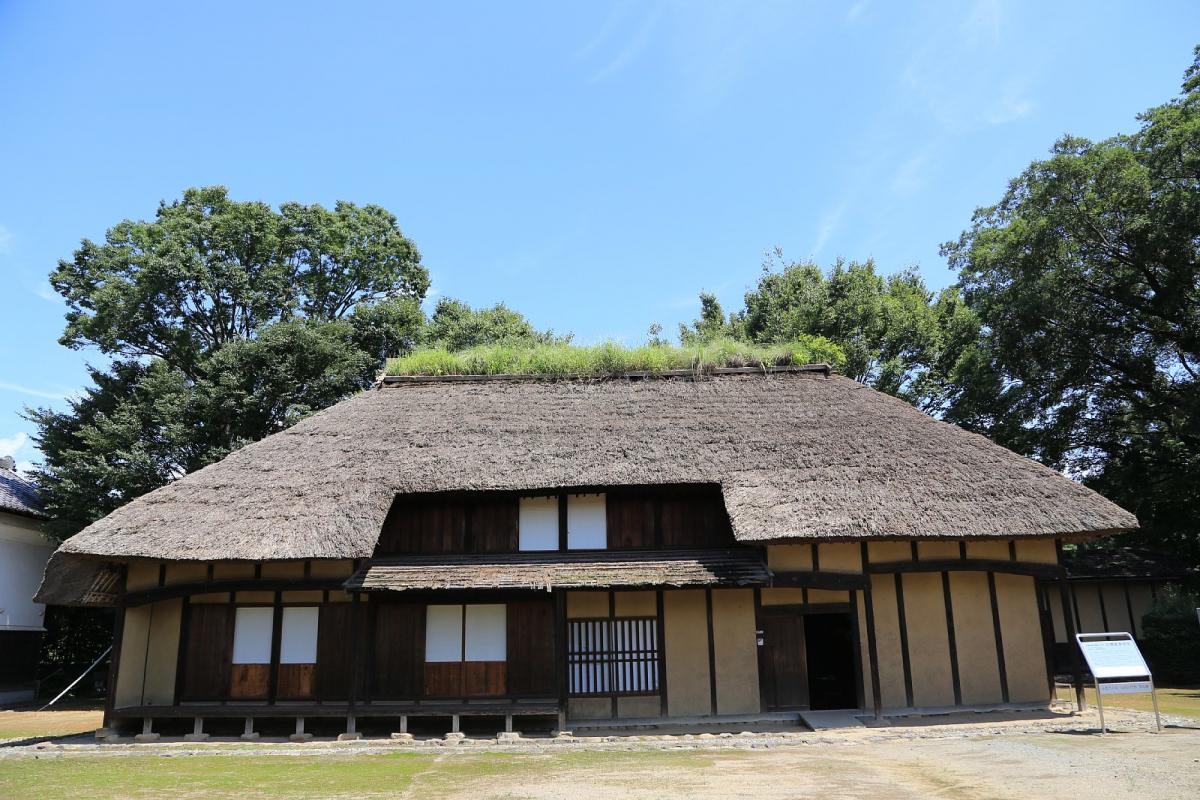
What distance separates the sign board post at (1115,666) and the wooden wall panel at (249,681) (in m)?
12.6

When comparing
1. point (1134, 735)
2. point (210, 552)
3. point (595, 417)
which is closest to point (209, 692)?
point (210, 552)

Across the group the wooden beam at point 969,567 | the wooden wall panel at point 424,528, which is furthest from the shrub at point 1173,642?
the wooden wall panel at point 424,528

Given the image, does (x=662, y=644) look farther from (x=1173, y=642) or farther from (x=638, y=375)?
(x=1173, y=642)

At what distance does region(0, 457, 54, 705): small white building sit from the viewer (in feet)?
65.5

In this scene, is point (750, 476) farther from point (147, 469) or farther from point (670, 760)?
point (147, 469)

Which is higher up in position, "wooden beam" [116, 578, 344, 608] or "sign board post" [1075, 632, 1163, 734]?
"wooden beam" [116, 578, 344, 608]

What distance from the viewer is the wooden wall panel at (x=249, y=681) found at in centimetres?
1308

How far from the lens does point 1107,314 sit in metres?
21.4

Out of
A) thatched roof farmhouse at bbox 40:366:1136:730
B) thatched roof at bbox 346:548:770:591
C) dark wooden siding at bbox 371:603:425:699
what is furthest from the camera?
dark wooden siding at bbox 371:603:425:699

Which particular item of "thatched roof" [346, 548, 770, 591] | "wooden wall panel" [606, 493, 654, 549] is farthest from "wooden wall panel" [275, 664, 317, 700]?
"wooden wall panel" [606, 493, 654, 549]

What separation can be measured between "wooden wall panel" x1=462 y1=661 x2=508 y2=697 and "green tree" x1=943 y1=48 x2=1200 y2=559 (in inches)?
675

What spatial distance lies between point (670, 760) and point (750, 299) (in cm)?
2534

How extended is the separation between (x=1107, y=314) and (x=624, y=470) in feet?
53.5

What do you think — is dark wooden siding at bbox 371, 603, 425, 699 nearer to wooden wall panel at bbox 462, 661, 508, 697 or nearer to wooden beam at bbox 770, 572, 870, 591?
wooden wall panel at bbox 462, 661, 508, 697
